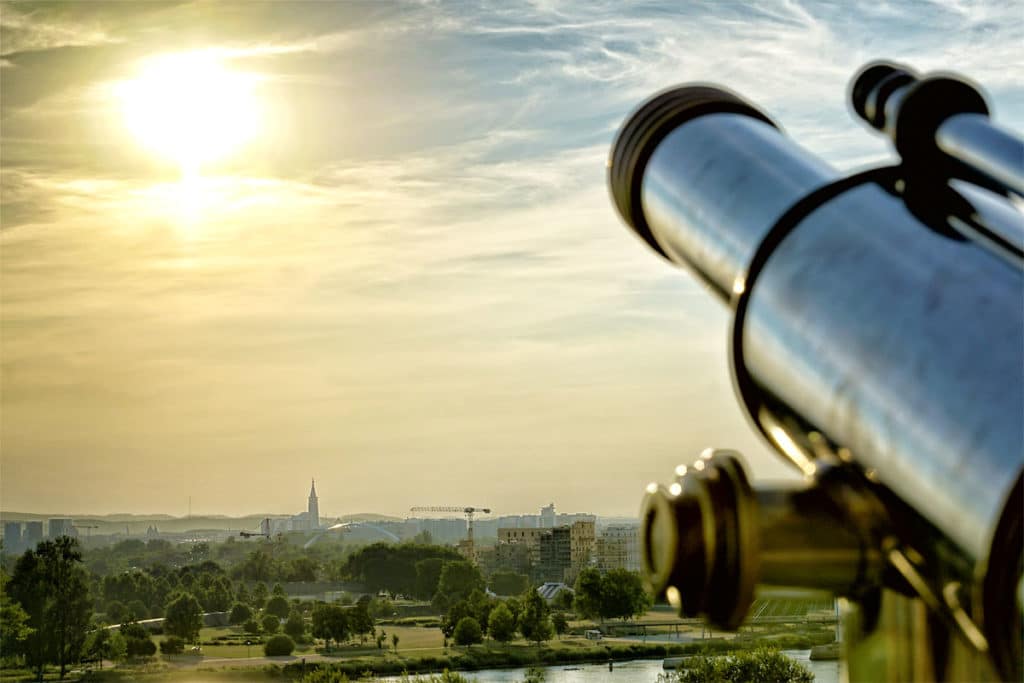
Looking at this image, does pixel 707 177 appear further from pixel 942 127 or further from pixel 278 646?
pixel 278 646

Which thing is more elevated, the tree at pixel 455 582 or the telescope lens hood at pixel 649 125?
the telescope lens hood at pixel 649 125

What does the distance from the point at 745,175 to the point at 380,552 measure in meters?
99.5

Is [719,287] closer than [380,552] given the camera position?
Yes

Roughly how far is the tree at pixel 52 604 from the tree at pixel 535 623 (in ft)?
71.3

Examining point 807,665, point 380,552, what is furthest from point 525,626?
point 380,552

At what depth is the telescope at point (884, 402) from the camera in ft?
7.31

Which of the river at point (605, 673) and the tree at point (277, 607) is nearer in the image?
the river at point (605, 673)

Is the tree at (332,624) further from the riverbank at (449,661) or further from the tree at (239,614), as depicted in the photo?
the tree at (239,614)

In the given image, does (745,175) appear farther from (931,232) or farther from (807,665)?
(807,665)

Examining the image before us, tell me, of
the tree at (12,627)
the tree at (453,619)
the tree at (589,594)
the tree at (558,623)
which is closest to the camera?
the tree at (12,627)

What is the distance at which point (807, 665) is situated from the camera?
57.9 m

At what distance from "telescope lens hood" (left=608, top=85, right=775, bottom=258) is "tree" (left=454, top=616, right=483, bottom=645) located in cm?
6515

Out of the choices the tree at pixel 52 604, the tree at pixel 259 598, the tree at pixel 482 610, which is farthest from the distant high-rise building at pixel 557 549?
the tree at pixel 52 604

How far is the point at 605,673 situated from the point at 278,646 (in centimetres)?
2043
